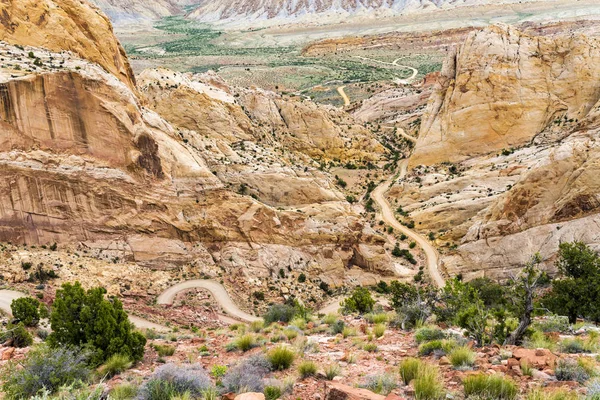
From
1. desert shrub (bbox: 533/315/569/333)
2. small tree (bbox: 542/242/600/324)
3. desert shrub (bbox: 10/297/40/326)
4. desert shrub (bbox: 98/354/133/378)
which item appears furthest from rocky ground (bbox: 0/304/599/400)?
small tree (bbox: 542/242/600/324)

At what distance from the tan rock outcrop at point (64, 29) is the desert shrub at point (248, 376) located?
3502 cm

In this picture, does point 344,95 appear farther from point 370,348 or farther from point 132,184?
point 370,348

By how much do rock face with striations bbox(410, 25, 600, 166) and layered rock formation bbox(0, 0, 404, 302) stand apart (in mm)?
23510

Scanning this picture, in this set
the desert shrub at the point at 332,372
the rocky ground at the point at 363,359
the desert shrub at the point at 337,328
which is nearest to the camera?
the rocky ground at the point at 363,359

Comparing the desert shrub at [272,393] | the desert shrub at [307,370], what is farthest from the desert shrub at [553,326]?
the desert shrub at [272,393]

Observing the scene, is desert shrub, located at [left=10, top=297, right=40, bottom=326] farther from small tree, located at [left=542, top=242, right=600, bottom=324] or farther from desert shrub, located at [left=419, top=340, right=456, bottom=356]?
small tree, located at [left=542, top=242, right=600, bottom=324]

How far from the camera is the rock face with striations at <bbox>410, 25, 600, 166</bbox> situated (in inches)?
2108

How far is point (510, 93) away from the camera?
183 feet

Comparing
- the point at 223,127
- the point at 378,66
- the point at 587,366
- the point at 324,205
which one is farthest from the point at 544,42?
the point at 378,66

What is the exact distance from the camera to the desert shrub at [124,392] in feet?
27.6

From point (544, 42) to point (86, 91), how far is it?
60.6m

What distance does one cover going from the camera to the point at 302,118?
67.3 meters

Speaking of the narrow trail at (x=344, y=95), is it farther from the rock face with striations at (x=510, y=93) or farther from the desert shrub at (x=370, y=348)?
the desert shrub at (x=370, y=348)

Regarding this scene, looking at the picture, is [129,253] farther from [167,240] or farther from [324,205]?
[324,205]
